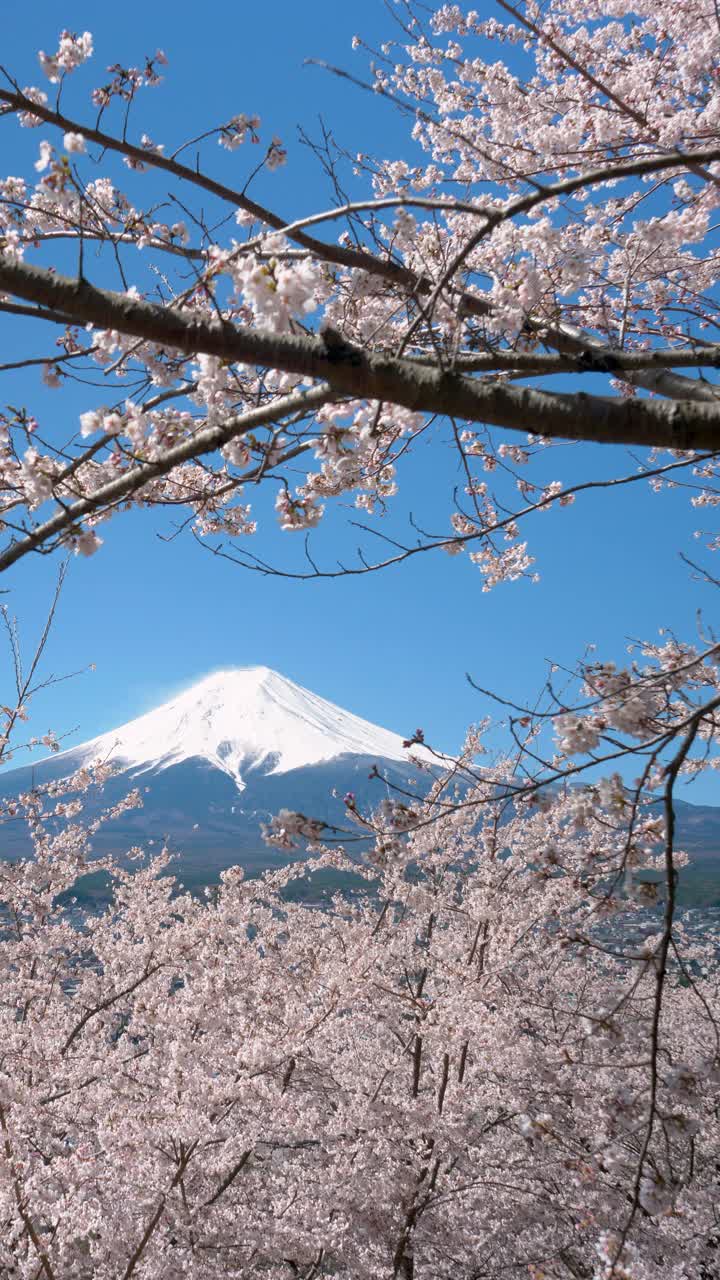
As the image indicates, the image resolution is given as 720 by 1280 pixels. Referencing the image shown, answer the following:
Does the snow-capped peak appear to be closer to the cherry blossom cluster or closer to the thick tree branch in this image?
the cherry blossom cluster

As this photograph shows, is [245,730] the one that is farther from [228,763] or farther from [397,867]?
[397,867]

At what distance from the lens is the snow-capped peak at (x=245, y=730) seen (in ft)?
436

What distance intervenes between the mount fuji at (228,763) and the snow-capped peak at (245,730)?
0.74ft

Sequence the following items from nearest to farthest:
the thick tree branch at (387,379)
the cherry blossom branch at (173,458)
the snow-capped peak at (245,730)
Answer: the thick tree branch at (387,379), the cherry blossom branch at (173,458), the snow-capped peak at (245,730)

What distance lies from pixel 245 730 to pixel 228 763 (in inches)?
592

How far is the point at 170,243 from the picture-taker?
3.31m

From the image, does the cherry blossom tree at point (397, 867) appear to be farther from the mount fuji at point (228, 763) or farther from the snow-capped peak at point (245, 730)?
the snow-capped peak at point (245, 730)

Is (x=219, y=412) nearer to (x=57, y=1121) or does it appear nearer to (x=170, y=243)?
(x=170, y=243)

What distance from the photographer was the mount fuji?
90.8 m

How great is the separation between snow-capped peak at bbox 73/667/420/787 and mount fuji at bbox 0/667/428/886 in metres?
0.23

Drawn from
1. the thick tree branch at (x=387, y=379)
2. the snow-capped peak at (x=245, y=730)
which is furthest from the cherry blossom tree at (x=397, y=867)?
the snow-capped peak at (x=245, y=730)

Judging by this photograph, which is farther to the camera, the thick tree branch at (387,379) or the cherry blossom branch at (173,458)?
the cherry blossom branch at (173,458)

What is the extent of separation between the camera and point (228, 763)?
143750 millimetres

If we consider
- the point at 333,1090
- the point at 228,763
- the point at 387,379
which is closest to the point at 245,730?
the point at 228,763
